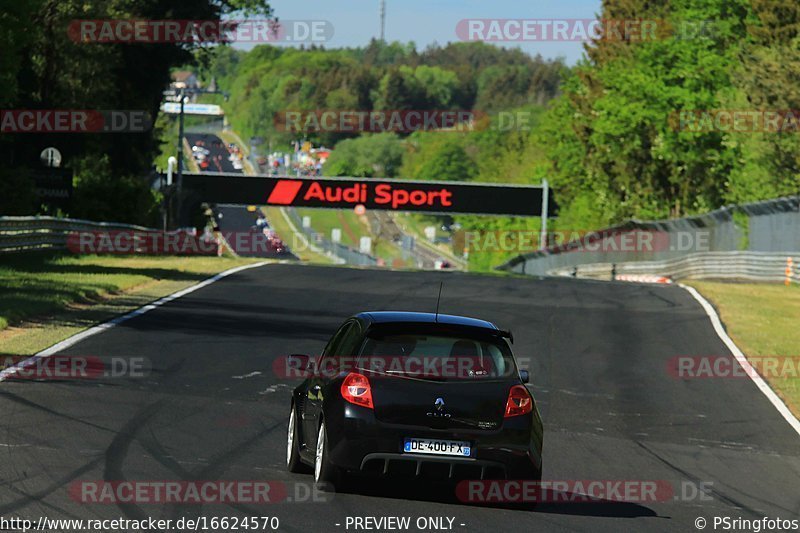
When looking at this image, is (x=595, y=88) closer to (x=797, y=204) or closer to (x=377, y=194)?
(x=377, y=194)

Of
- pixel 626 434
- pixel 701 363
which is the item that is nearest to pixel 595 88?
pixel 701 363

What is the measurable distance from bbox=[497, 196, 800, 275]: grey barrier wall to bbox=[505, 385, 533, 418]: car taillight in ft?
101

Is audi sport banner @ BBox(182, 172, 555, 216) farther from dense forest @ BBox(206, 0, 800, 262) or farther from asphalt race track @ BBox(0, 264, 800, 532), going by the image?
asphalt race track @ BBox(0, 264, 800, 532)

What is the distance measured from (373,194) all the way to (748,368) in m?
53.8

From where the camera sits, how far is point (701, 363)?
2227 centimetres

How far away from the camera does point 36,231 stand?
1527 inches

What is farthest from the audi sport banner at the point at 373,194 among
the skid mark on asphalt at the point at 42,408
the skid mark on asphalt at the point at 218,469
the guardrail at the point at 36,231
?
the skid mark on asphalt at the point at 218,469

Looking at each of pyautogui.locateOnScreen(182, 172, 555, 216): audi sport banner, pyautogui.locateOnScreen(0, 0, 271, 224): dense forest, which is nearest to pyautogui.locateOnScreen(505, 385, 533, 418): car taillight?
pyautogui.locateOnScreen(0, 0, 271, 224): dense forest

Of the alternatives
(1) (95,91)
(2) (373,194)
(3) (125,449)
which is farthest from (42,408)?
(2) (373,194)

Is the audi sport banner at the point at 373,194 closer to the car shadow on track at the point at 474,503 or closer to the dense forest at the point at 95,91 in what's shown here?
the dense forest at the point at 95,91

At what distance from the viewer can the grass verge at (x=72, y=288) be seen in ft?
68.5

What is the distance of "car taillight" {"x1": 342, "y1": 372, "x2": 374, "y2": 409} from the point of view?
9828 mm

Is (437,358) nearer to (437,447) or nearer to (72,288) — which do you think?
(437,447)

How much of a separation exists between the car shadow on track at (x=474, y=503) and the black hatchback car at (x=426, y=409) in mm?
296
